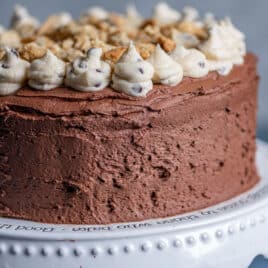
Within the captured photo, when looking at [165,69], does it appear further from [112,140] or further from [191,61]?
[112,140]

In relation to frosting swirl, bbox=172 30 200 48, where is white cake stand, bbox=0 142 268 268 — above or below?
below

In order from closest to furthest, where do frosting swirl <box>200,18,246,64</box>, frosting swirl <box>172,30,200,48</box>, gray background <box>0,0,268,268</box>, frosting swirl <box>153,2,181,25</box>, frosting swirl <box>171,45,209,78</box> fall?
frosting swirl <box>171,45,209,78</box> < frosting swirl <box>200,18,246,64</box> < frosting swirl <box>172,30,200,48</box> < frosting swirl <box>153,2,181,25</box> < gray background <box>0,0,268,268</box>

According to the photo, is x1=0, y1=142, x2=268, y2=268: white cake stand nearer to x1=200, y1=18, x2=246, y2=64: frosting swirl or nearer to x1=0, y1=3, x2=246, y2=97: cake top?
x1=0, y1=3, x2=246, y2=97: cake top

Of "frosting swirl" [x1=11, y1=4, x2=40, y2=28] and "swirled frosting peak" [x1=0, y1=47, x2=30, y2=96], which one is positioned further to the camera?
"frosting swirl" [x1=11, y1=4, x2=40, y2=28]

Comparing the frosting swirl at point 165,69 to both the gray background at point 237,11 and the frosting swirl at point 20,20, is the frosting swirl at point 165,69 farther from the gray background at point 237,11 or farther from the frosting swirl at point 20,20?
the gray background at point 237,11

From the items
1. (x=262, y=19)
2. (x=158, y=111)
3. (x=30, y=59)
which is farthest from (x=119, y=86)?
(x=262, y=19)

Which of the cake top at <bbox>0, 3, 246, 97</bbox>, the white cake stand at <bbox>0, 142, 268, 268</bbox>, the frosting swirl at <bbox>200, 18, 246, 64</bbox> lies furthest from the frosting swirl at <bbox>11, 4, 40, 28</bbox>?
the white cake stand at <bbox>0, 142, 268, 268</bbox>

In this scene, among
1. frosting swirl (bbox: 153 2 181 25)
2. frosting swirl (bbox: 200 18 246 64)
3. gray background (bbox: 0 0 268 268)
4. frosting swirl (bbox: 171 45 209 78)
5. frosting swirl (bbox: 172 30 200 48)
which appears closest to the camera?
frosting swirl (bbox: 171 45 209 78)

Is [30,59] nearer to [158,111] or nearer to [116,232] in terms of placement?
[158,111]
